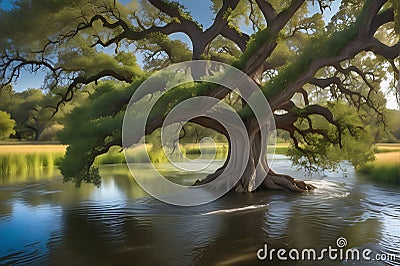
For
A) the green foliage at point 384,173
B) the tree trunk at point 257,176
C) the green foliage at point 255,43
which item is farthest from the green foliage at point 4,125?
the green foliage at point 384,173

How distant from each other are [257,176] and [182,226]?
6061 mm

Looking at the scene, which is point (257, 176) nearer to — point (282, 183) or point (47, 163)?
point (282, 183)

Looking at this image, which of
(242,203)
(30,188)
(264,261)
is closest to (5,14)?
(30,188)

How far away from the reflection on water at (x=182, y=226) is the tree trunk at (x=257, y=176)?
0.62 meters

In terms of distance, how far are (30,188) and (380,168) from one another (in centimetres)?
1754

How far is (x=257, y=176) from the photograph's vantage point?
46.6 feet

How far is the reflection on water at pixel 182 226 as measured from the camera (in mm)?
6715

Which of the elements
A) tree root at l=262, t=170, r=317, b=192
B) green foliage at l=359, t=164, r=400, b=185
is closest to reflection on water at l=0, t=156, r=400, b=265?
tree root at l=262, t=170, r=317, b=192

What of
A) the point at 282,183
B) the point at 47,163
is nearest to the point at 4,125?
the point at 47,163

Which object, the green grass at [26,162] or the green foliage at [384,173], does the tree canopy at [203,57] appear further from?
the green grass at [26,162]

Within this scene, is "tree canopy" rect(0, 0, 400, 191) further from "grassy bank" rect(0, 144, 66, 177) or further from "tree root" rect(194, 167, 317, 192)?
"grassy bank" rect(0, 144, 66, 177)

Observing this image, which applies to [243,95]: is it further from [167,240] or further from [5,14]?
[5,14]

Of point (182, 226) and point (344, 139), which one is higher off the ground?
point (344, 139)

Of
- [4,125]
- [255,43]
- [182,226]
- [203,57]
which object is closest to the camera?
[182,226]
